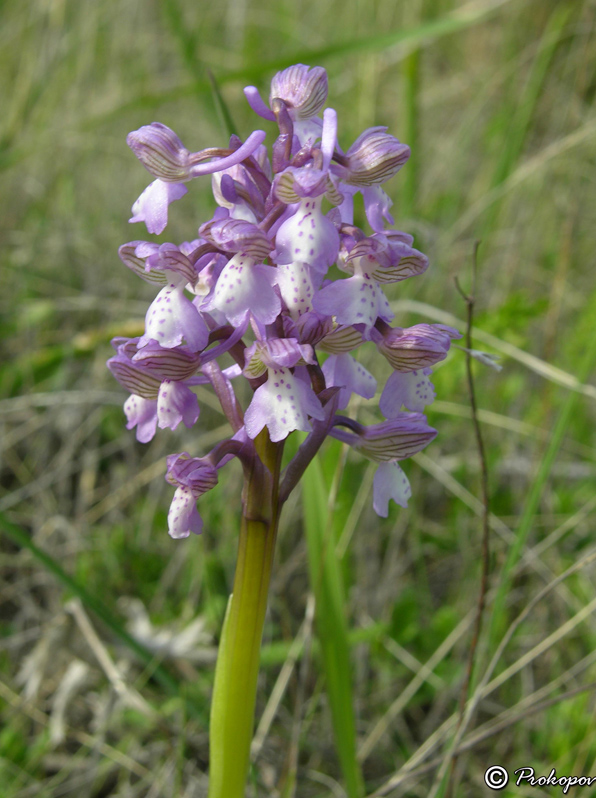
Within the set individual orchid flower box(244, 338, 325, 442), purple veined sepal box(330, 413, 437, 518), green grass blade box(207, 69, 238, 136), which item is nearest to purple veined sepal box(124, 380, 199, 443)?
individual orchid flower box(244, 338, 325, 442)

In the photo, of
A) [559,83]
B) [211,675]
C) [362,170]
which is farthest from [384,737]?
[559,83]

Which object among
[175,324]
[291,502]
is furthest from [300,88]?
[291,502]

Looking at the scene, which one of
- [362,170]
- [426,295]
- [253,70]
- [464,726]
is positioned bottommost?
[464,726]

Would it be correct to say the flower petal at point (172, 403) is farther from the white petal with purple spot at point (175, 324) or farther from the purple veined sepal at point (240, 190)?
Answer: the purple veined sepal at point (240, 190)

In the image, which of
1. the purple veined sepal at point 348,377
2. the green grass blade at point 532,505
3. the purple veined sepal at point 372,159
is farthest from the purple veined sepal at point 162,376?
the green grass blade at point 532,505

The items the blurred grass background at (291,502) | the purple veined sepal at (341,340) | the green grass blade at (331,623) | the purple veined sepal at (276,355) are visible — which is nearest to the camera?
the purple veined sepal at (276,355)

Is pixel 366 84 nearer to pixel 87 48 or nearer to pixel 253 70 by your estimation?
pixel 253 70

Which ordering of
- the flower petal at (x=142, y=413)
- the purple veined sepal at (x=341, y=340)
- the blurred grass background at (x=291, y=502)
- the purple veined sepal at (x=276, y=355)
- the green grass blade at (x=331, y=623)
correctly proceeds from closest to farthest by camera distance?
the purple veined sepal at (x=276, y=355), the purple veined sepal at (x=341, y=340), the flower petal at (x=142, y=413), the green grass blade at (x=331, y=623), the blurred grass background at (x=291, y=502)

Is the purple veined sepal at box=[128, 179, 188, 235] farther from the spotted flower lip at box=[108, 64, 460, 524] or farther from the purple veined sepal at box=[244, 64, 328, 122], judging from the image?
the purple veined sepal at box=[244, 64, 328, 122]
